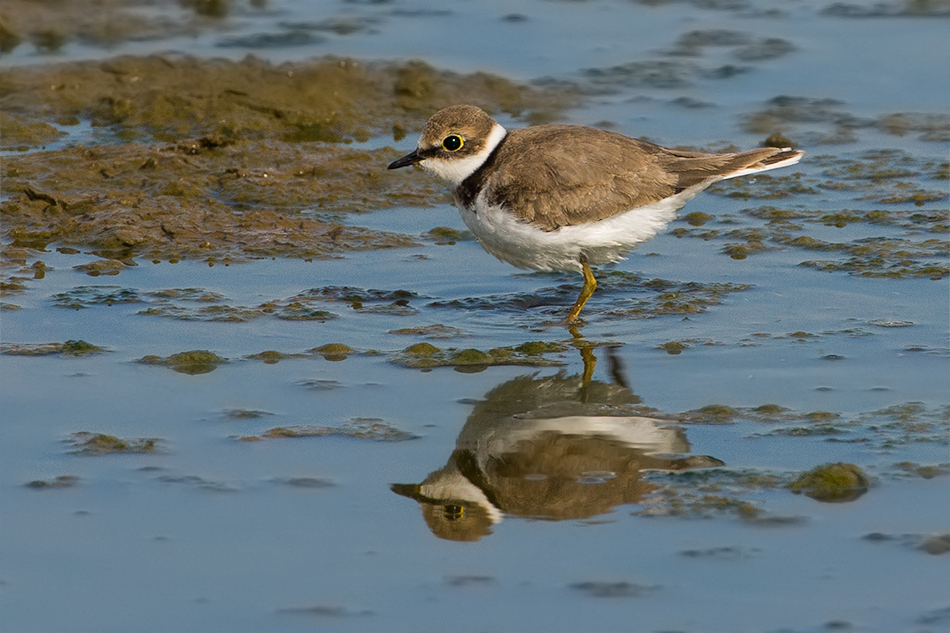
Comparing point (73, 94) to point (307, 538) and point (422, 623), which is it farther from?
point (422, 623)

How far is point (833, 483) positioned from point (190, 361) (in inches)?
116

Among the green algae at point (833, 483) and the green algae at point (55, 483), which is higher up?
the green algae at point (833, 483)

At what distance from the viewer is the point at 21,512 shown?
15.6 feet

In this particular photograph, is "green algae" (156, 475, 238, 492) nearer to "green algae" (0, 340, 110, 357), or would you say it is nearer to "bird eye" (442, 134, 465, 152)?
"green algae" (0, 340, 110, 357)

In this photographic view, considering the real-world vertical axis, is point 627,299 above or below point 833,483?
above

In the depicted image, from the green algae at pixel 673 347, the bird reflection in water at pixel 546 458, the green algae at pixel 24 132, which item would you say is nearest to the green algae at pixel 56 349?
the bird reflection in water at pixel 546 458

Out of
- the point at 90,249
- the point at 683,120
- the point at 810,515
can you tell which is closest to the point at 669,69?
the point at 683,120

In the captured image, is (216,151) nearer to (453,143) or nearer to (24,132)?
(24,132)

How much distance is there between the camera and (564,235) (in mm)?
6785

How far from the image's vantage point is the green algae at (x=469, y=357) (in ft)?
20.6

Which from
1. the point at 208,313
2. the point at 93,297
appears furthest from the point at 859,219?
the point at 93,297

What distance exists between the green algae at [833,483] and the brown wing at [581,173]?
2.23 metres

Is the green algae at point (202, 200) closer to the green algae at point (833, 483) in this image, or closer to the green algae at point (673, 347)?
the green algae at point (673, 347)

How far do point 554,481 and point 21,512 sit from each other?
6.24ft
